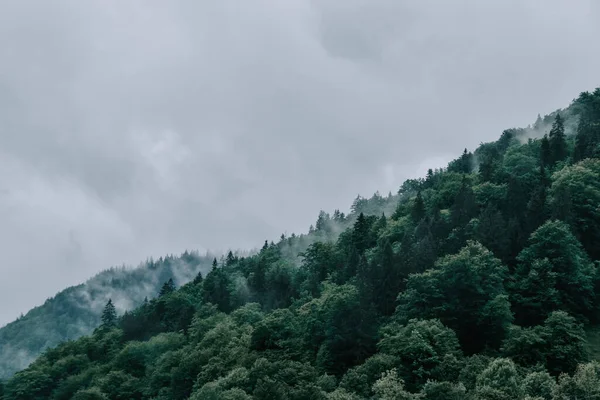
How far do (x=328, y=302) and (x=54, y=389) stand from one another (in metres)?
72.6

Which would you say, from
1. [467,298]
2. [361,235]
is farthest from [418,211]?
[467,298]

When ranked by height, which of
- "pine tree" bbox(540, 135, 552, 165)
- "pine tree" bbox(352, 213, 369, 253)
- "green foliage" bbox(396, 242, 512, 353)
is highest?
"pine tree" bbox(540, 135, 552, 165)

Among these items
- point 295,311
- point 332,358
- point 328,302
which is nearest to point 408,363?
point 332,358

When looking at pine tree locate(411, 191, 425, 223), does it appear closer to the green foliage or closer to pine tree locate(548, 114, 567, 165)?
pine tree locate(548, 114, 567, 165)

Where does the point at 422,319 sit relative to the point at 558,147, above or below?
below

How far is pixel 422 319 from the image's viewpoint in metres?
76.2

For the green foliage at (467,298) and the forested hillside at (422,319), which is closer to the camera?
the forested hillside at (422,319)

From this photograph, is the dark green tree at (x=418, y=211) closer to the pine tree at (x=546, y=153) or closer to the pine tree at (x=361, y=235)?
the pine tree at (x=361, y=235)

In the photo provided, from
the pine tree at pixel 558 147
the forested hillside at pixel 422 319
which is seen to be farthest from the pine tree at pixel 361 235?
the pine tree at pixel 558 147

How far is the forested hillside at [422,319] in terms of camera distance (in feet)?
208

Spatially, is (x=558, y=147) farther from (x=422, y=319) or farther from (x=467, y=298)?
(x=422, y=319)

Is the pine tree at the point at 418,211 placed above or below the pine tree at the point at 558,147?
below

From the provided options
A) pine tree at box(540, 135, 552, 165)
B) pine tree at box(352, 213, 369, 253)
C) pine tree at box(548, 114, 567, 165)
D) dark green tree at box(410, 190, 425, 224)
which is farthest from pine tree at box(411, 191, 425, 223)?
pine tree at box(548, 114, 567, 165)

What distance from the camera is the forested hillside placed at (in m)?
63.2
